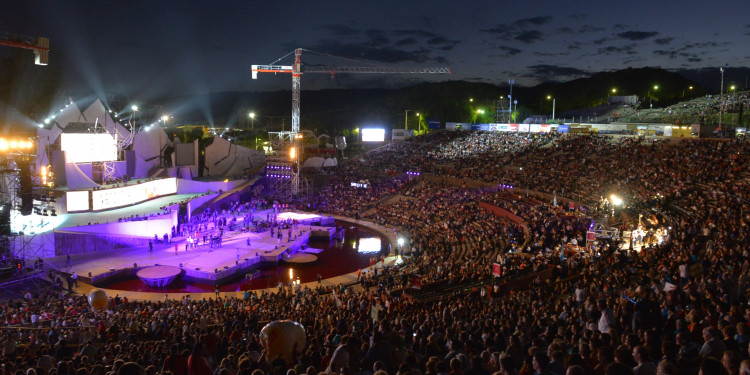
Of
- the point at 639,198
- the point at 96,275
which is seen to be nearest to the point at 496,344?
the point at 639,198

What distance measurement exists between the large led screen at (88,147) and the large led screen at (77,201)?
4.47 meters

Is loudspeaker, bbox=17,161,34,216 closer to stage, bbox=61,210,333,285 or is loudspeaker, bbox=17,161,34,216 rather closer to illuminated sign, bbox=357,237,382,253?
stage, bbox=61,210,333,285

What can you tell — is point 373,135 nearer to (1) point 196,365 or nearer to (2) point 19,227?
(2) point 19,227

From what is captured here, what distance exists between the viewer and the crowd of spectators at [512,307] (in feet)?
18.3

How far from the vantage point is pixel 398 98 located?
134 m

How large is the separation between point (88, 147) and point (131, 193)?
14.5 feet

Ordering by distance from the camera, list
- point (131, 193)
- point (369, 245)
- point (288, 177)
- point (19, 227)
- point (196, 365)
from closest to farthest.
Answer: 1. point (196, 365)
2. point (19, 227)
3. point (369, 245)
4. point (131, 193)
5. point (288, 177)

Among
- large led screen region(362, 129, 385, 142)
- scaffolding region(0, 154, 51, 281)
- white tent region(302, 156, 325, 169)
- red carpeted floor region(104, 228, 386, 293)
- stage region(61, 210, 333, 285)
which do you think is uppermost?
large led screen region(362, 129, 385, 142)

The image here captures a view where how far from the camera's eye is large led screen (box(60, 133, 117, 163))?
32406 millimetres

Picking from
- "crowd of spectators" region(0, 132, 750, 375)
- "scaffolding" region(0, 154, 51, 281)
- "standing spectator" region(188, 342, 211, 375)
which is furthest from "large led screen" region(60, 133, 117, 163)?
"standing spectator" region(188, 342, 211, 375)

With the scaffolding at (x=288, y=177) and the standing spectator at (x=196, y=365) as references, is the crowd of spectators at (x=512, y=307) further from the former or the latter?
the scaffolding at (x=288, y=177)

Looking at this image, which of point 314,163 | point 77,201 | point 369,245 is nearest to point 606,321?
point 369,245

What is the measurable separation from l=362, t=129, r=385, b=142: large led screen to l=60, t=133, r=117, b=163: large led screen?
Answer: 34.7 metres

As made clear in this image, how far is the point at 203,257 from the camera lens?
2669 centimetres
